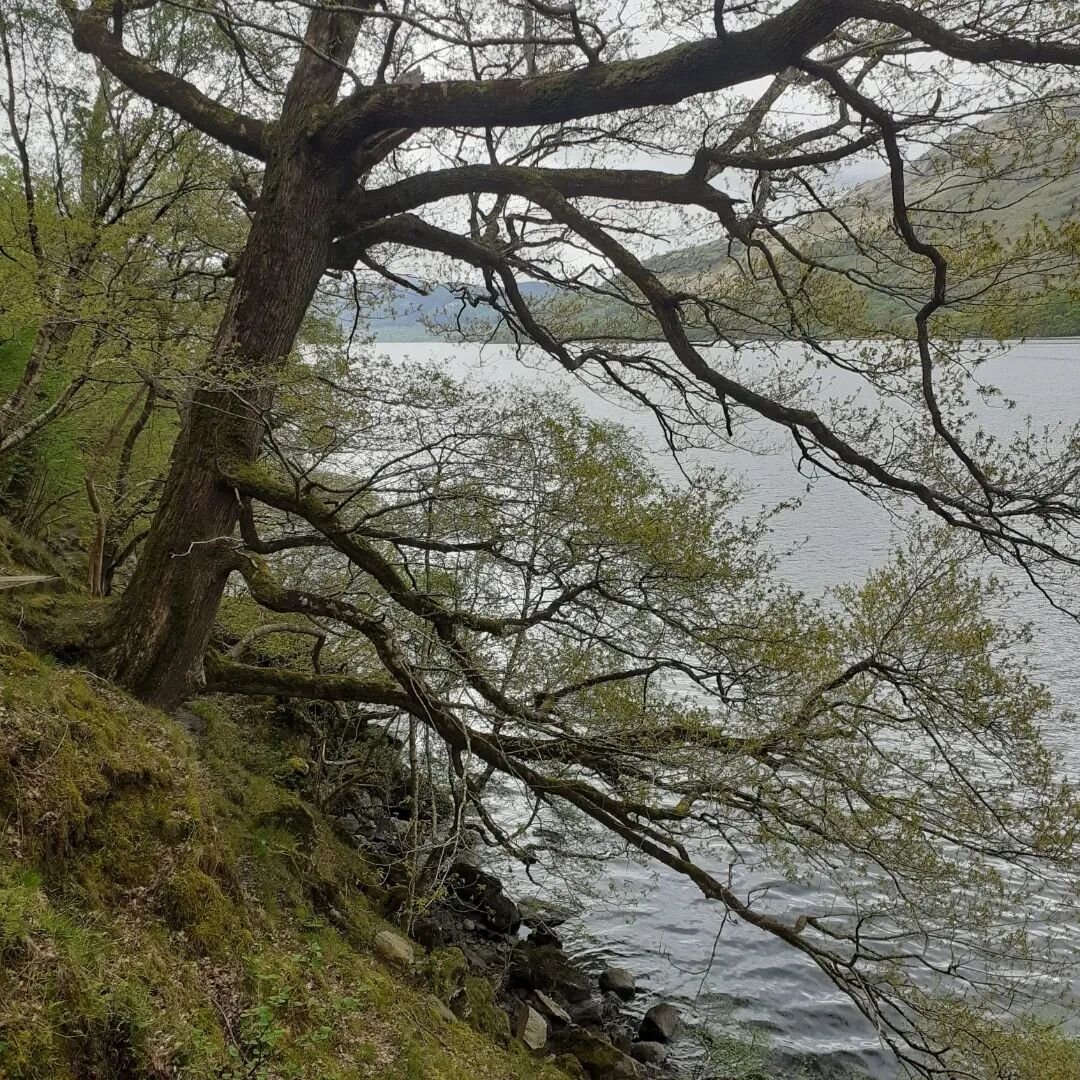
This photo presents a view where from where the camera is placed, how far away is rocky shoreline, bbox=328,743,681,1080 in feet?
24.0

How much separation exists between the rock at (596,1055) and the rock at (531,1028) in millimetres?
250

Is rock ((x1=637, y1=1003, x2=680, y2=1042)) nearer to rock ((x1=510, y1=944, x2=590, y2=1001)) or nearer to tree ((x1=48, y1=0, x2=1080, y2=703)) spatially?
rock ((x1=510, y1=944, x2=590, y2=1001))

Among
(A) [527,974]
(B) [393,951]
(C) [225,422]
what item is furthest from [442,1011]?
(C) [225,422]

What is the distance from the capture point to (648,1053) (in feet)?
27.8

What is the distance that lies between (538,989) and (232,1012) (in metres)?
6.60

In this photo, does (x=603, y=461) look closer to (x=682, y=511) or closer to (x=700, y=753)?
(x=682, y=511)

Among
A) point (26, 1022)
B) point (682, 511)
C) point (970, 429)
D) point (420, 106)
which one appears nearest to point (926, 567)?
point (682, 511)

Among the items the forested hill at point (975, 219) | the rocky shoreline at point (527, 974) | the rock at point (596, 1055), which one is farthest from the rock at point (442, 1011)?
the forested hill at point (975, 219)

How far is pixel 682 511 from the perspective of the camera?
698 centimetres

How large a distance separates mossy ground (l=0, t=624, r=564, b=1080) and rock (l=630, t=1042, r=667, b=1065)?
3.37 meters

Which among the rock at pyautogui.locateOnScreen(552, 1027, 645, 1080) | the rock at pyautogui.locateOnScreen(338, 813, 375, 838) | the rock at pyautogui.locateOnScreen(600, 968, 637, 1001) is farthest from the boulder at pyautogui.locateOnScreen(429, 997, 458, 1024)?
the rock at pyautogui.locateOnScreen(338, 813, 375, 838)

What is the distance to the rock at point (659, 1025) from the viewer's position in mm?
8859

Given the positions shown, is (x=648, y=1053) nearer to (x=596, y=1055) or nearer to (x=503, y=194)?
(x=596, y=1055)

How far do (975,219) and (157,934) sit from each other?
6.40m
